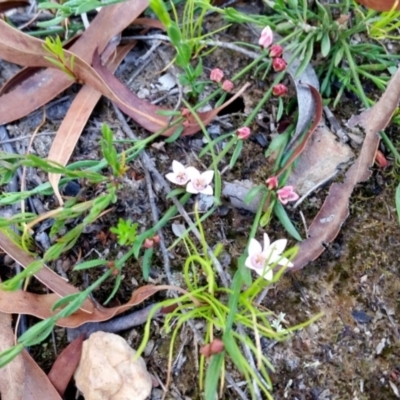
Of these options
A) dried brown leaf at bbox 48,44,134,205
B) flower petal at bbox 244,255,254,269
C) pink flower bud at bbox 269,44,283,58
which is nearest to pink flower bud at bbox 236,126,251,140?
pink flower bud at bbox 269,44,283,58

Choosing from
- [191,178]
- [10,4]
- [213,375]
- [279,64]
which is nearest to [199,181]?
[191,178]

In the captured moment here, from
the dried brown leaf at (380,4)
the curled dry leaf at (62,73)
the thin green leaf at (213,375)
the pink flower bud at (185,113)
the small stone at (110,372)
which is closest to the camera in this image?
the thin green leaf at (213,375)

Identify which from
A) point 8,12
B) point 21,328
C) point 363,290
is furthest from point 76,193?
point 363,290

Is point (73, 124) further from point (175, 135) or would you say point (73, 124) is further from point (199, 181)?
point (199, 181)

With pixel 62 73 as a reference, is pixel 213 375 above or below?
below

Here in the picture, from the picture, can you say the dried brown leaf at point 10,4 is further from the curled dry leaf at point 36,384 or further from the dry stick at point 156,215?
the curled dry leaf at point 36,384

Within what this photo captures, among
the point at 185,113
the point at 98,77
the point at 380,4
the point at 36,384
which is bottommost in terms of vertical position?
Result: the point at 36,384

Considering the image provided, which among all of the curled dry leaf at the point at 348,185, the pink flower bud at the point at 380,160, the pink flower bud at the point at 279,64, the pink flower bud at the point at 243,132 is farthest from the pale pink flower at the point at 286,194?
the pink flower bud at the point at 279,64

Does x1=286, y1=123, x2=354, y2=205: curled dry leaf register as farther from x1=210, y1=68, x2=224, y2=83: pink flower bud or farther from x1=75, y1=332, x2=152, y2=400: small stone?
x1=75, y1=332, x2=152, y2=400: small stone
